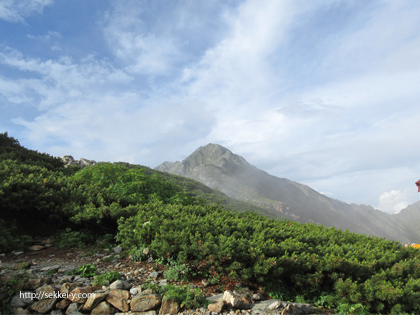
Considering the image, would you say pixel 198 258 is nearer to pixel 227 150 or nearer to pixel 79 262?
pixel 79 262

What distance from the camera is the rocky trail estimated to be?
3.90m

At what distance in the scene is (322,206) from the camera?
97188 millimetres

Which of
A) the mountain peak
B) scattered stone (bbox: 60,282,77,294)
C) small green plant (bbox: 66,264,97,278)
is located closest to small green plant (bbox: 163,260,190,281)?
small green plant (bbox: 66,264,97,278)

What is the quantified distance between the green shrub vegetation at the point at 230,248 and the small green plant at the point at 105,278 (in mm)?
23

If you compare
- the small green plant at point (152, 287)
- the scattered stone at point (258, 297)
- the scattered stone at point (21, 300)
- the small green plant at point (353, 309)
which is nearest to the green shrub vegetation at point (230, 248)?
the small green plant at point (353, 309)

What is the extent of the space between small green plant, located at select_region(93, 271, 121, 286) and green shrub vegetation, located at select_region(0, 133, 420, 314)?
0.9 inches

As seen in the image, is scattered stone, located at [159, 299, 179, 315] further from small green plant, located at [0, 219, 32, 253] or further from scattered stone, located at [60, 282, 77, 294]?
small green plant, located at [0, 219, 32, 253]

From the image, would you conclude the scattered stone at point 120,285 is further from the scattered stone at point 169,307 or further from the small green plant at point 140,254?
the small green plant at point 140,254

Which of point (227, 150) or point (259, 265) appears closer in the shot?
point (259, 265)

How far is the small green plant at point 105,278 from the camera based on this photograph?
4.48 m

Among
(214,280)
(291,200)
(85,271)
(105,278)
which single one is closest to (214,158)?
(291,200)

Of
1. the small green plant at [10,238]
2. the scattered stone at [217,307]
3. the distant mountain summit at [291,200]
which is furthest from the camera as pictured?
the distant mountain summit at [291,200]

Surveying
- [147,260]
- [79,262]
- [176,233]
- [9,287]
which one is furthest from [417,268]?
[9,287]

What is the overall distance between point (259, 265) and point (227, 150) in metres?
124
